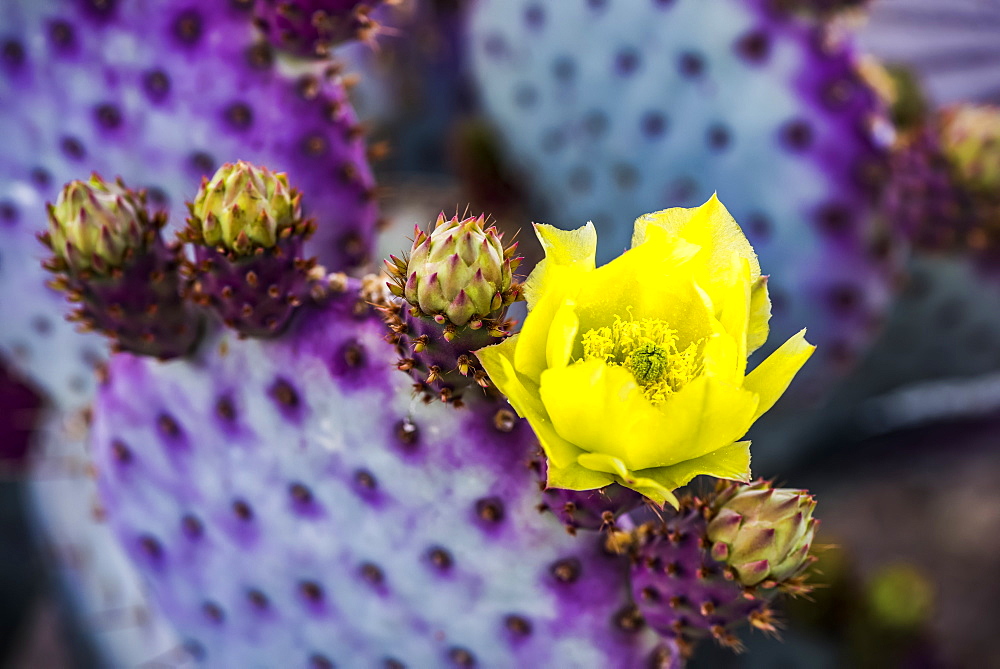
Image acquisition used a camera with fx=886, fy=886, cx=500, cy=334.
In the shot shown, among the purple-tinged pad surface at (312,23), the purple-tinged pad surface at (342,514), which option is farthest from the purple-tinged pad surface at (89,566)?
the purple-tinged pad surface at (312,23)

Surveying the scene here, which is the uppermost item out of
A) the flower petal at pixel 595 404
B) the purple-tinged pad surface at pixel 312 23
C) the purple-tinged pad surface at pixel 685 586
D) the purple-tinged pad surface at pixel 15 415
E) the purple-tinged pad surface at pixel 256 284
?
the purple-tinged pad surface at pixel 15 415

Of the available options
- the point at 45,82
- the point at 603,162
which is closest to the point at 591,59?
the point at 603,162

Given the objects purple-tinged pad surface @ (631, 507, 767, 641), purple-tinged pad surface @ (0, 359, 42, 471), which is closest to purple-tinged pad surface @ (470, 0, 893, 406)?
purple-tinged pad surface @ (631, 507, 767, 641)

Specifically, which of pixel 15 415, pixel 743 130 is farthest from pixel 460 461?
pixel 15 415

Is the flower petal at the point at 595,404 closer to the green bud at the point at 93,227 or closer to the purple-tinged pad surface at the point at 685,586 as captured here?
the purple-tinged pad surface at the point at 685,586

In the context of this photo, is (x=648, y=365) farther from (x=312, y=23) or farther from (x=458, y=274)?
(x=312, y=23)

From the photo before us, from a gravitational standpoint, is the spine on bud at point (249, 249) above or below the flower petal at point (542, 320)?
above

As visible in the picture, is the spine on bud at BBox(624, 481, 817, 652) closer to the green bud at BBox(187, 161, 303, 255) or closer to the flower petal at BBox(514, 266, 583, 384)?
the flower petal at BBox(514, 266, 583, 384)
